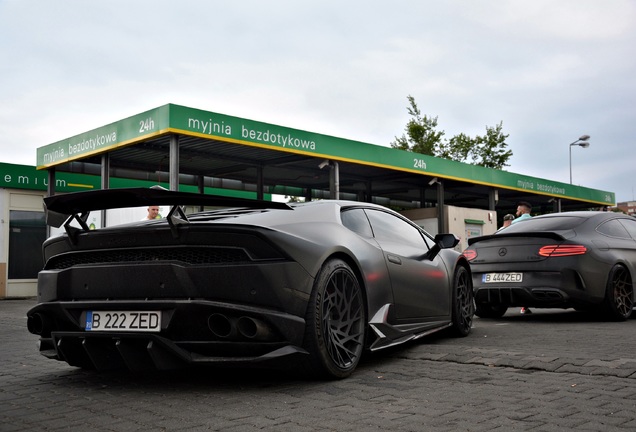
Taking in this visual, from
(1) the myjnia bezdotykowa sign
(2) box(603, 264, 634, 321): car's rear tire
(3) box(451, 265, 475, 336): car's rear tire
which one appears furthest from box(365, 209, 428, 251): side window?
(1) the myjnia bezdotykowa sign

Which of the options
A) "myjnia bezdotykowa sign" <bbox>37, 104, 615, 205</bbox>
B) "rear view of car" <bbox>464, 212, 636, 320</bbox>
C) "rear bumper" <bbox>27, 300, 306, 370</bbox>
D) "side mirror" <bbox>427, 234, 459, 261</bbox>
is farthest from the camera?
"myjnia bezdotykowa sign" <bbox>37, 104, 615, 205</bbox>

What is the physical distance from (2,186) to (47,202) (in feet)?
58.5

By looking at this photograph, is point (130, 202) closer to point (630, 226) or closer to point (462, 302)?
point (462, 302)

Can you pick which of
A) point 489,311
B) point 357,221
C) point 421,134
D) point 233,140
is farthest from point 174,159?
point 421,134

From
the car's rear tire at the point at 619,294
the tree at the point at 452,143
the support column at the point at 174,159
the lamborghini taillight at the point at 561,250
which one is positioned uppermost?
the tree at the point at 452,143

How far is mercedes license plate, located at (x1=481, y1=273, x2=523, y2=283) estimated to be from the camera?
8.46 m

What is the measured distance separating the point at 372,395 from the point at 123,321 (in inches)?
61.8

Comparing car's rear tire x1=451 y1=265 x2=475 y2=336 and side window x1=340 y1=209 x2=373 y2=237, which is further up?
side window x1=340 y1=209 x2=373 y2=237

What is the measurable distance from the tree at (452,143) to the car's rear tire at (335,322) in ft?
110

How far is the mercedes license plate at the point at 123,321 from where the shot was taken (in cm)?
409

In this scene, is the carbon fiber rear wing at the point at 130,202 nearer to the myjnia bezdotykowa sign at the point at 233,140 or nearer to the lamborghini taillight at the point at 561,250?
the lamborghini taillight at the point at 561,250

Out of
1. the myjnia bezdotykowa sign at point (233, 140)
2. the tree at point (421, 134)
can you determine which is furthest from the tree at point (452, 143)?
the myjnia bezdotykowa sign at point (233, 140)

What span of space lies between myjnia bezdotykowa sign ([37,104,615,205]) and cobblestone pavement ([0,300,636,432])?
7963 millimetres

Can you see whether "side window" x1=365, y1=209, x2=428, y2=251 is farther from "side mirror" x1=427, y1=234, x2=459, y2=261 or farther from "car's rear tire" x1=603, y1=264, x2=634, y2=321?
"car's rear tire" x1=603, y1=264, x2=634, y2=321
